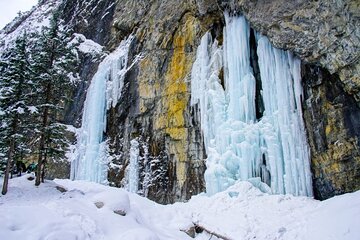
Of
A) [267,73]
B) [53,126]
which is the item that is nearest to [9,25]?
[53,126]

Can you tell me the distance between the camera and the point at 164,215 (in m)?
13.4

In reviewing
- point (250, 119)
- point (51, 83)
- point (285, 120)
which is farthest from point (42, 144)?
point (285, 120)

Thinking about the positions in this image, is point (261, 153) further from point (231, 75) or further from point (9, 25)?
point (9, 25)

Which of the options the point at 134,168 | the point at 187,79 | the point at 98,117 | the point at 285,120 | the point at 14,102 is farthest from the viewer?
the point at 98,117

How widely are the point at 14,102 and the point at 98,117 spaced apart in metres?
9.52

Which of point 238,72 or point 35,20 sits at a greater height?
point 35,20

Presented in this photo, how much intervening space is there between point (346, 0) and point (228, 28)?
6320 millimetres

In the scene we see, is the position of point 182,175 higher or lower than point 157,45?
lower

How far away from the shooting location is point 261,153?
14.5m

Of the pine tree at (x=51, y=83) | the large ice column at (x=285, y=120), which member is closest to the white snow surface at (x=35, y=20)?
the pine tree at (x=51, y=83)

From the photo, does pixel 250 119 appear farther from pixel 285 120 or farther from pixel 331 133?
pixel 331 133

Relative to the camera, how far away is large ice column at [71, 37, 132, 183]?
23203 millimetres

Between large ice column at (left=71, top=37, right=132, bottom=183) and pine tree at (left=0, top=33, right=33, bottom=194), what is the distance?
8024mm

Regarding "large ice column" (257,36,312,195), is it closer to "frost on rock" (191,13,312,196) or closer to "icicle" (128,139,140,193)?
"frost on rock" (191,13,312,196)
